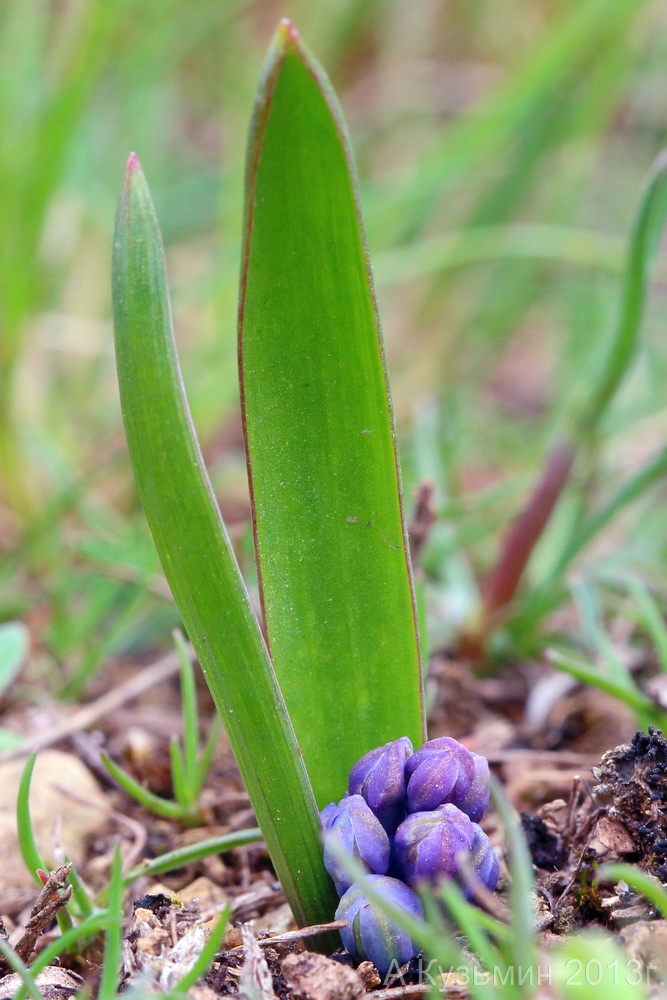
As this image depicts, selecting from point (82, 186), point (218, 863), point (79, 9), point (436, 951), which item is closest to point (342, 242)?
point (436, 951)

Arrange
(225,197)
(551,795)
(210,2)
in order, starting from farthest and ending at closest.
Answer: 1. (210,2)
2. (225,197)
3. (551,795)

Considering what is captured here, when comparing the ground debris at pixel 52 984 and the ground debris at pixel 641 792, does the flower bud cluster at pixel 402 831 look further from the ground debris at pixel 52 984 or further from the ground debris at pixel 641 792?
the ground debris at pixel 52 984

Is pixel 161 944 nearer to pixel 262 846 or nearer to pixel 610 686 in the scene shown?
pixel 262 846

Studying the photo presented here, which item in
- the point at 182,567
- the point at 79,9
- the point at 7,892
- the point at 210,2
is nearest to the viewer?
the point at 182,567

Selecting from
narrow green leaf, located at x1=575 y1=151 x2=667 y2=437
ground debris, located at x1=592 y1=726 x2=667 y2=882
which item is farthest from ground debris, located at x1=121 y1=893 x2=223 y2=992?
narrow green leaf, located at x1=575 y1=151 x2=667 y2=437

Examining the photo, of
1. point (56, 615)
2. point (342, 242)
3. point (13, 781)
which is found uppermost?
point (342, 242)

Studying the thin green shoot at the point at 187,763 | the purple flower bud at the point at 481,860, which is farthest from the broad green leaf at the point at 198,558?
the thin green shoot at the point at 187,763

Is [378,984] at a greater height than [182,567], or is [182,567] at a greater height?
[182,567]

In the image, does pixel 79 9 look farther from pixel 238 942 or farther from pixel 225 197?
pixel 238 942
